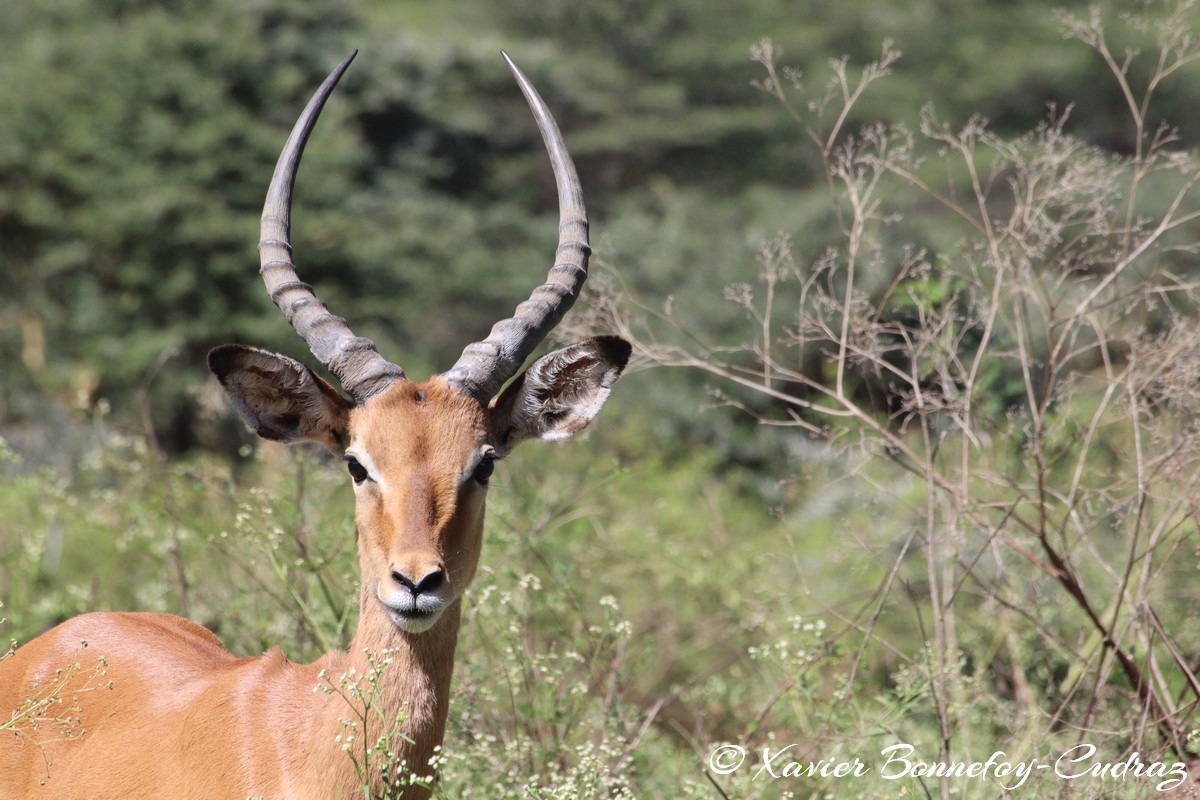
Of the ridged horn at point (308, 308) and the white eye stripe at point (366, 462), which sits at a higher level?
the ridged horn at point (308, 308)

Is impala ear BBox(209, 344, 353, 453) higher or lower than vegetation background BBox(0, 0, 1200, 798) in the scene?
higher

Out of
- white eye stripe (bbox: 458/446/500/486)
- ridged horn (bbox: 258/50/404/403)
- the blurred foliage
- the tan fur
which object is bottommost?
the blurred foliage

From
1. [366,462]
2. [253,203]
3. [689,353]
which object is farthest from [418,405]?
[253,203]

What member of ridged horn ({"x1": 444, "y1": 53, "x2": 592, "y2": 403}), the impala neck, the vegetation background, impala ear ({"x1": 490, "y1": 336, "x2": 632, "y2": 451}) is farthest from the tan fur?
the vegetation background

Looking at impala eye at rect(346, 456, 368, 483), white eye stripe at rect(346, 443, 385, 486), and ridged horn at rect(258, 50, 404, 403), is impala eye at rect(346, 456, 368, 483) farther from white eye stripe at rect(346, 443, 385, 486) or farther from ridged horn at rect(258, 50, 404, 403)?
ridged horn at rect(258, 50, 404, 403)

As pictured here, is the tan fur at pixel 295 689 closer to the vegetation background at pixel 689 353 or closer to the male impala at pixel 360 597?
the male impala at pixel 360 597

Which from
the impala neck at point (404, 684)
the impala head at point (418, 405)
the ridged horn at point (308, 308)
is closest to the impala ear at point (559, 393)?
the impala head at point (418, 405)

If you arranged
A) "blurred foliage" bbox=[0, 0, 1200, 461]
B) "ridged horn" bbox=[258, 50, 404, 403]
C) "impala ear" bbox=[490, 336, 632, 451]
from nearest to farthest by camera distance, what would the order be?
1. "ridged horn" bbox=[258, 50, 404, 403]
2. "impala ear" bbox=[490, 336, 632, 451]
3. "blurred foliage" bbox=[0, 0, 1200, 461]

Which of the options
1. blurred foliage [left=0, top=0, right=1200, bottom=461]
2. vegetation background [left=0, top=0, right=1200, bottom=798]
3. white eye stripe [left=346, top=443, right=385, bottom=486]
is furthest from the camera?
blurred foliage [left=0, top=0, right=1200, bottom=461]

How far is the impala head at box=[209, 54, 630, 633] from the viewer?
4664 mm

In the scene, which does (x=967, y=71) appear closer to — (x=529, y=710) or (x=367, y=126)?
(x=367, y=126)

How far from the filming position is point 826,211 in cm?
1752

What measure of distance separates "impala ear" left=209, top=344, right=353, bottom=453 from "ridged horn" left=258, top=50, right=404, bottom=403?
0.09m

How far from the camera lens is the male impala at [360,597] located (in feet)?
15.4
